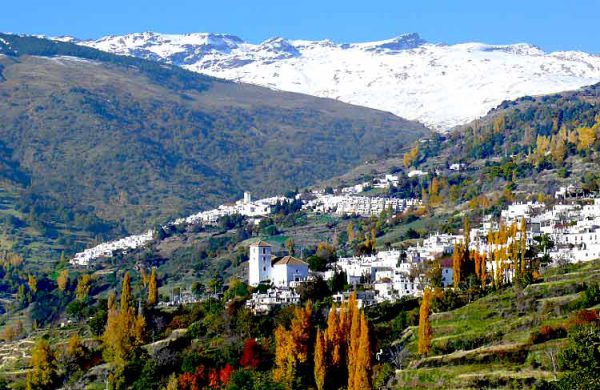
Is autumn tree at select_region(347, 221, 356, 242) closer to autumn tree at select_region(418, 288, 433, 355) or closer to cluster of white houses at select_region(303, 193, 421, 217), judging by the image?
cluster of white houses at select_region(303, 193, 421, 217)

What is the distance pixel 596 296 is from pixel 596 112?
13271 centimetres

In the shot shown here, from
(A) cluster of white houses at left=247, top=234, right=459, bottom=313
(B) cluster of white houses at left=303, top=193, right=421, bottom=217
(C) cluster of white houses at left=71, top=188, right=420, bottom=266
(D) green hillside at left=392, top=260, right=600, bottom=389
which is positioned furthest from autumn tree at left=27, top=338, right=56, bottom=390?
(C) cluster of white houses at left=71, top=188, right=420, bottom=266

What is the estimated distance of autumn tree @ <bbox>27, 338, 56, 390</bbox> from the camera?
295ft

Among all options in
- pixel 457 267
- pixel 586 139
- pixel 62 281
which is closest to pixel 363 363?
pixel 457 267

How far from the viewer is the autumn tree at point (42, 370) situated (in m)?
90.1

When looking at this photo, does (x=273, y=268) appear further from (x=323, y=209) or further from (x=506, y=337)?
(x=323, y=209)

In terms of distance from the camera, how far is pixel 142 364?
86.9 m

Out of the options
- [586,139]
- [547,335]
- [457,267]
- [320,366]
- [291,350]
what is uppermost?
[586,139]

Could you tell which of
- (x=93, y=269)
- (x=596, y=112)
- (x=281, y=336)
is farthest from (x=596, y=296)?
(x=596, y=112)

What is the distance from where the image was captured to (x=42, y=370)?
297ft

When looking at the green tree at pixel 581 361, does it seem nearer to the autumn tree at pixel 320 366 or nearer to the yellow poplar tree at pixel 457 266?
the autumn tree at pixel 320 366

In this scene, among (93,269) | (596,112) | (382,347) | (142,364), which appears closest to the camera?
(382,347)

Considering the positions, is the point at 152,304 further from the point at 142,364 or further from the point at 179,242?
the point at 179,242

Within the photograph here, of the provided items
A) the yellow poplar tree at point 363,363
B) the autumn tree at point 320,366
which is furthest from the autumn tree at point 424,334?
the autumn tree at point 320,366
